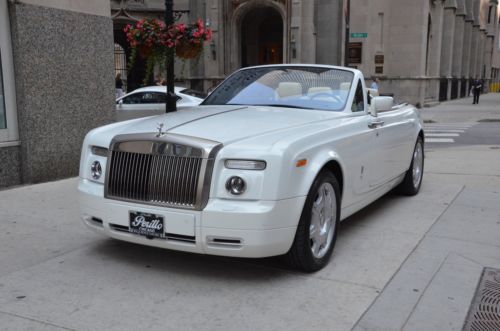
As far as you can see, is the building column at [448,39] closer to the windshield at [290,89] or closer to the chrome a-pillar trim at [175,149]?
the windshield at [290,89]

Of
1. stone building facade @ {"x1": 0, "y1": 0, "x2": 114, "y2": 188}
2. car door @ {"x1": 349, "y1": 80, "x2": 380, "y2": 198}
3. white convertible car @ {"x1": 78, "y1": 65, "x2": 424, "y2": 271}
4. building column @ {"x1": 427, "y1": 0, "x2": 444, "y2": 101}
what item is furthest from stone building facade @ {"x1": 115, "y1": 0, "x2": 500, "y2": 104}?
white convertible car @ {"x1": 78, "y1": 65, "x2": 424, "y2": 271}

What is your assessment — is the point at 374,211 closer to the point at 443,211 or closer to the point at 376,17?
the point at 443,211

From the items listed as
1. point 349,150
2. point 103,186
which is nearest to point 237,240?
point 103,186

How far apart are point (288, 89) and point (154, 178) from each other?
2092 millimetres

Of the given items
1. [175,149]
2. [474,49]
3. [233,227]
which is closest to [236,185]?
[233,227]

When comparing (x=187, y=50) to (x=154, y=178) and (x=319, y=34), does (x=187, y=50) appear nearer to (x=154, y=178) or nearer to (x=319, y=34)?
(x=154, y=178)

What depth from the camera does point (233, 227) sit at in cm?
380

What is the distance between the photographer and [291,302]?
3760mm

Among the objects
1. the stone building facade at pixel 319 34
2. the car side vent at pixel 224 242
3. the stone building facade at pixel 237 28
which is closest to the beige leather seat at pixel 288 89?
the car side vent at pixel 224 242

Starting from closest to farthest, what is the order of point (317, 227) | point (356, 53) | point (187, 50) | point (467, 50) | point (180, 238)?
point (180, 238)
point (317, 227)
point (187, 50)
point (356, 53)
point (467, 50)

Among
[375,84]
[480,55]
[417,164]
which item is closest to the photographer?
[417,164]

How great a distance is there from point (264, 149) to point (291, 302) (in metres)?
1.12

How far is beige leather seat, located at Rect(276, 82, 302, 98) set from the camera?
5.57 meters

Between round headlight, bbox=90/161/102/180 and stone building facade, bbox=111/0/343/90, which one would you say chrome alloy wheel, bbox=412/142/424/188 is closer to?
round headlight, bbox=90/161/102/180
